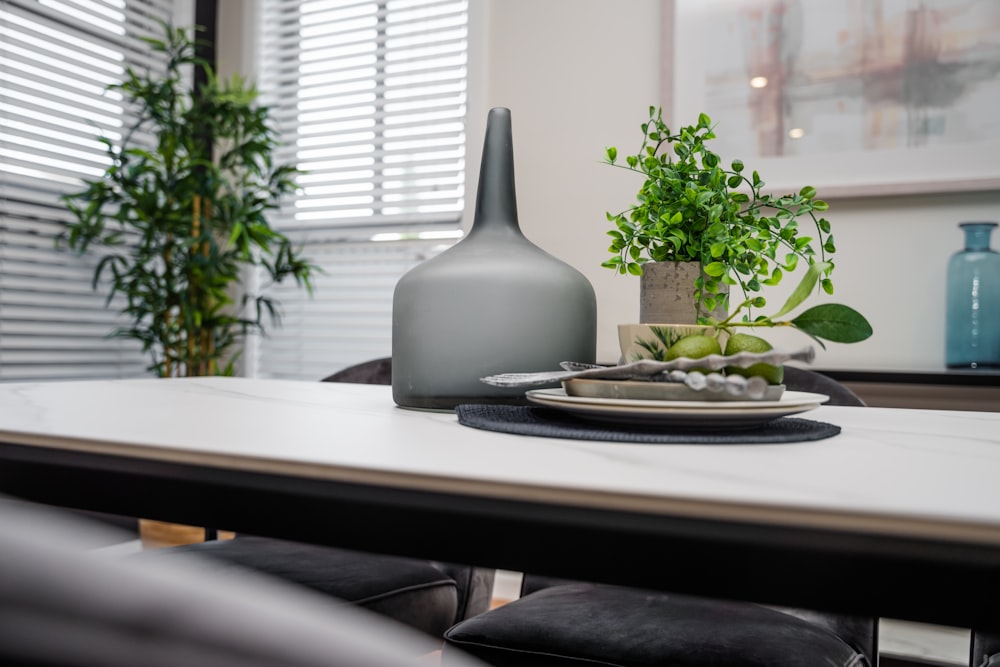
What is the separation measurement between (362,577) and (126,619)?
3.56ft

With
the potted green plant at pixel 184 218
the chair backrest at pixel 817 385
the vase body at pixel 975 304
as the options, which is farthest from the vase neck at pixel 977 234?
the potted green plant at pixel 184 218

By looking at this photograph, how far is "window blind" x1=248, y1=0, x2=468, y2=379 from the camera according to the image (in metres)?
3.12

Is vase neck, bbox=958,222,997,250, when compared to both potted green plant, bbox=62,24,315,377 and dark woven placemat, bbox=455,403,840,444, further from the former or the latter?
potted green plant, bbox=62,24,315,377

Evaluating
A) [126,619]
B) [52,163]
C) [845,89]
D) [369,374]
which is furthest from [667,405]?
[52,163]

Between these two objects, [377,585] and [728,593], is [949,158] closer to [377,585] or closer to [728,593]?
→ [377,585]

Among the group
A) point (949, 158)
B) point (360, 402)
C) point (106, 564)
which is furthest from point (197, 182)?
point (106, 564)

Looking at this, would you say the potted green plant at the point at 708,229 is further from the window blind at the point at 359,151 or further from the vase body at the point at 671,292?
the window blind at the point at 359,151

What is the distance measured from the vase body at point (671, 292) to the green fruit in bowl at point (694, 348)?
0.10 metres

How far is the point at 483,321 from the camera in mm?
884

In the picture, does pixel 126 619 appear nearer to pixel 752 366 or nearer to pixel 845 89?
pixel 752 366

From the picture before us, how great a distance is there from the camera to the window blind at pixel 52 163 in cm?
295

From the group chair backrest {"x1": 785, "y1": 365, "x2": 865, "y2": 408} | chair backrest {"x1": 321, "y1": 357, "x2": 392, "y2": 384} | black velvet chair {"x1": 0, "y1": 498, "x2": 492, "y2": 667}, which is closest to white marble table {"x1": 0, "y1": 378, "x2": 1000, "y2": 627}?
black velvet chair {"x1": 0, "y1": 498, "x2": 492, "y2": 667}

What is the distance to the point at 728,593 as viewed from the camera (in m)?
0.41

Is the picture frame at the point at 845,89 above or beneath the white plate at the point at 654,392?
above
